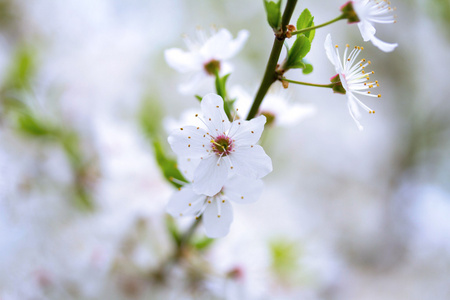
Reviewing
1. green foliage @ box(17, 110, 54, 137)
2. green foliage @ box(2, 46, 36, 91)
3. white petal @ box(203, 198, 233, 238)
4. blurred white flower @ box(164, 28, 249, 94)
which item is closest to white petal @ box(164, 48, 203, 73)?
blurred white flower @ box(164, 28, 249, 94)

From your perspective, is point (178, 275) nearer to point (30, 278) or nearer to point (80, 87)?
point (30, 278)

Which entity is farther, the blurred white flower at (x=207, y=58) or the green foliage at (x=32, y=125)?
the green foliage at (x=32, y=125)

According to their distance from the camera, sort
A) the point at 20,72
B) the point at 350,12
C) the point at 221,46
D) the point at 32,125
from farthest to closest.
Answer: the point at 20,72 → the point at 32,125 → the point at 221,46 → the point at 350,12

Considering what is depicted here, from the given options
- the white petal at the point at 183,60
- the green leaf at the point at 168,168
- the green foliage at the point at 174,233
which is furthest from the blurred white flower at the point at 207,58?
the green foliage at the point at 174,233

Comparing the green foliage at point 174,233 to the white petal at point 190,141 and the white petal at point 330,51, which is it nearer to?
the white petal at point 190,141

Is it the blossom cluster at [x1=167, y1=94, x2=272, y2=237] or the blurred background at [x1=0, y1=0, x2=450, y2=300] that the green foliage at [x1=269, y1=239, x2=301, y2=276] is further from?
the blossom cluster at [x1=167, y1=94, x2=272, y2=237]

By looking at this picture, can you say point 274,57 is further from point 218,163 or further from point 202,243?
point 202,243

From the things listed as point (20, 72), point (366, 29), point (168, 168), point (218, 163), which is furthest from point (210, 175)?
point (20, 72)
